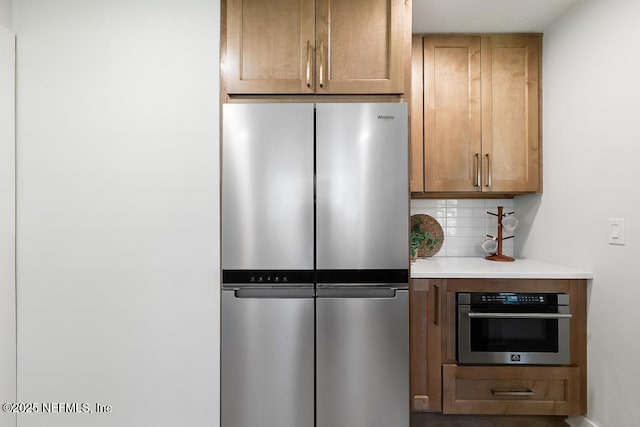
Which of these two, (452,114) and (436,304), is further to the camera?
(452,114)

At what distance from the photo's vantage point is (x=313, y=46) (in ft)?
6.04

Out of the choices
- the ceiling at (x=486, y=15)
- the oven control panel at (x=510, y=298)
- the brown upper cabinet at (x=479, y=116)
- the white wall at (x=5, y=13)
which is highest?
the ceiling at (x=486, y=15)

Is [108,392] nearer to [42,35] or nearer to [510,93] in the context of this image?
[42,35]

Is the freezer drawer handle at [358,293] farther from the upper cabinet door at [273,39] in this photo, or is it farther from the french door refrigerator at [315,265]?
the upper cabinet door at [273,39]

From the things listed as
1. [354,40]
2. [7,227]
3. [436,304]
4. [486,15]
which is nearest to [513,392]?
[436,304]

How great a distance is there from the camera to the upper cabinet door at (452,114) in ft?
7.75

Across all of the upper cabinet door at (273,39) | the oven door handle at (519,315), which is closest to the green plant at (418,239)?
the oven door handle at (519,315)

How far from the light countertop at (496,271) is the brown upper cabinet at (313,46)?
956 mm

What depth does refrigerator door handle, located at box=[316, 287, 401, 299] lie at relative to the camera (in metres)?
1.79

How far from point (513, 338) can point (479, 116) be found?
1329mm

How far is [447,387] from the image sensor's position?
1.97 m

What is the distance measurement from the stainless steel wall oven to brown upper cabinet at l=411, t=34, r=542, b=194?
2.39 feet

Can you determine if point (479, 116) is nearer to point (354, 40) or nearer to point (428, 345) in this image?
point (354, 40)

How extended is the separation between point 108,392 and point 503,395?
6.53 ft
